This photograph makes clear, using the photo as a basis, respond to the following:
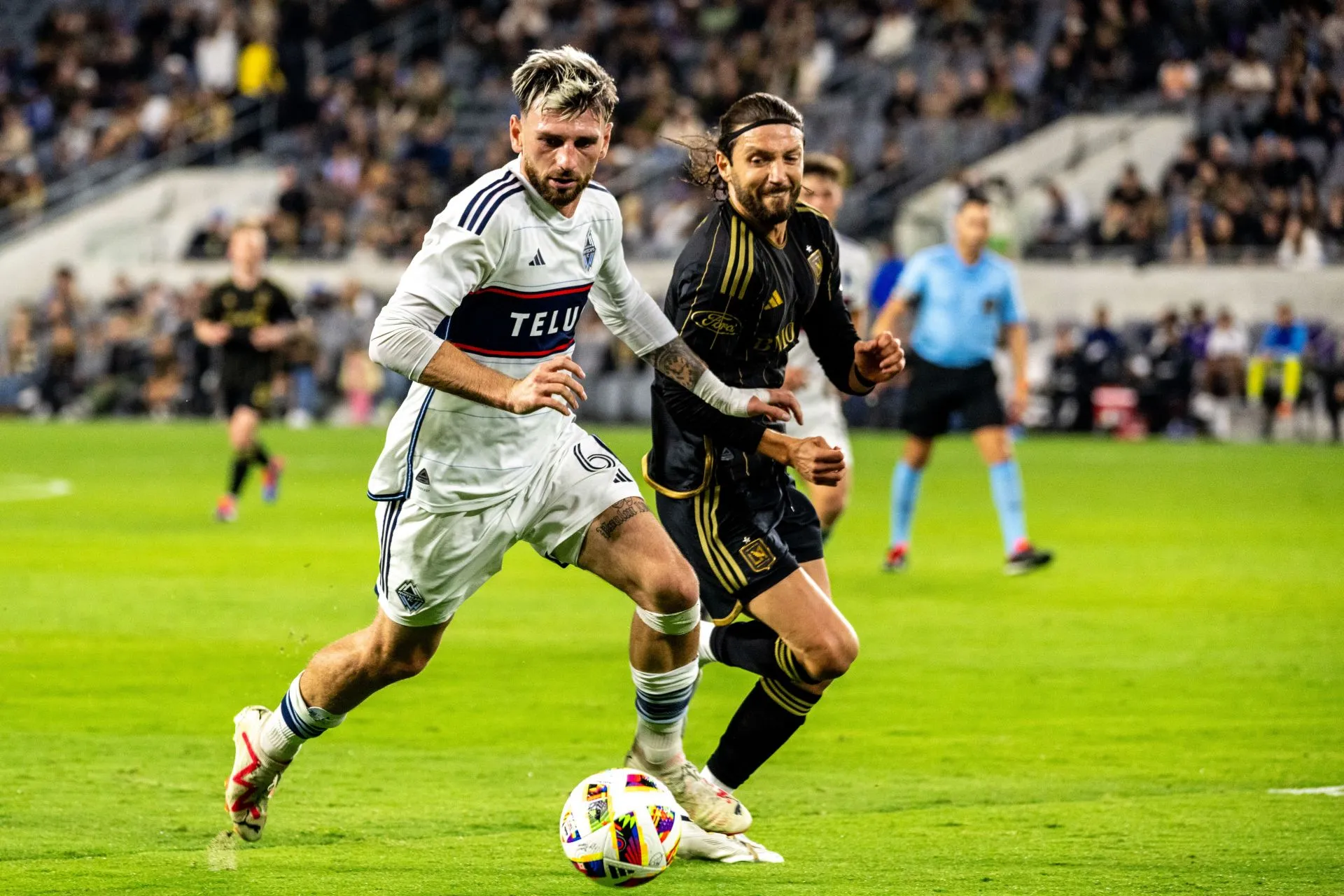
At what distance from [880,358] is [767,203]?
2.14 ft

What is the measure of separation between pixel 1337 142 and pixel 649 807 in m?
26.3

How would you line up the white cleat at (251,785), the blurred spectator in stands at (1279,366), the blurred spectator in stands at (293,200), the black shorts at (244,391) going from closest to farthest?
the white cleat at (251,785)
the black shorts at (244,391)
the blurred spectator in stands at (1279,366)
the blurred spectator in stands at (293,200)

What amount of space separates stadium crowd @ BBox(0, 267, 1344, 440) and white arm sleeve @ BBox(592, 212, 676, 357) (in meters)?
19.3

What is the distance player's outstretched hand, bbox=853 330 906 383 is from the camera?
255 inches

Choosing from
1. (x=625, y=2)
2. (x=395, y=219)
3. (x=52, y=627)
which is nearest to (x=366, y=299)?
(x=395, y=219)

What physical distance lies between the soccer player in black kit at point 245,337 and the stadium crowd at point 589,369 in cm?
795

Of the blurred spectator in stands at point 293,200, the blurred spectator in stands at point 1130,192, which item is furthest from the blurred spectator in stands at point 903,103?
the blurred spectator in stands at point 293,200

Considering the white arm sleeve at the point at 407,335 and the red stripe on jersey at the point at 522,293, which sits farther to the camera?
the red stripe on jersey at the point at 522,293

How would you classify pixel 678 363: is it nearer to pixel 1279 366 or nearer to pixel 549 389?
pixel 549 389

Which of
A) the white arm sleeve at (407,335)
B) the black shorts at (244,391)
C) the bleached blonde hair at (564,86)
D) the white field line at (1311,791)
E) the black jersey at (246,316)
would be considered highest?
the bleached blonde hair at (564,86)

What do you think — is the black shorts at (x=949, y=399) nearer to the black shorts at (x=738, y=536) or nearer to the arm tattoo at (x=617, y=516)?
the black shorts at (x=738, y=536)

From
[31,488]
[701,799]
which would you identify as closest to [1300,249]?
[31,488]

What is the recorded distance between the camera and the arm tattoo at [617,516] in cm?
605

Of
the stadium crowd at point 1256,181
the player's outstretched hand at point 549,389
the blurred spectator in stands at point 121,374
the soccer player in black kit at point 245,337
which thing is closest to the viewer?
the player's outstretched hand at point 549,389
